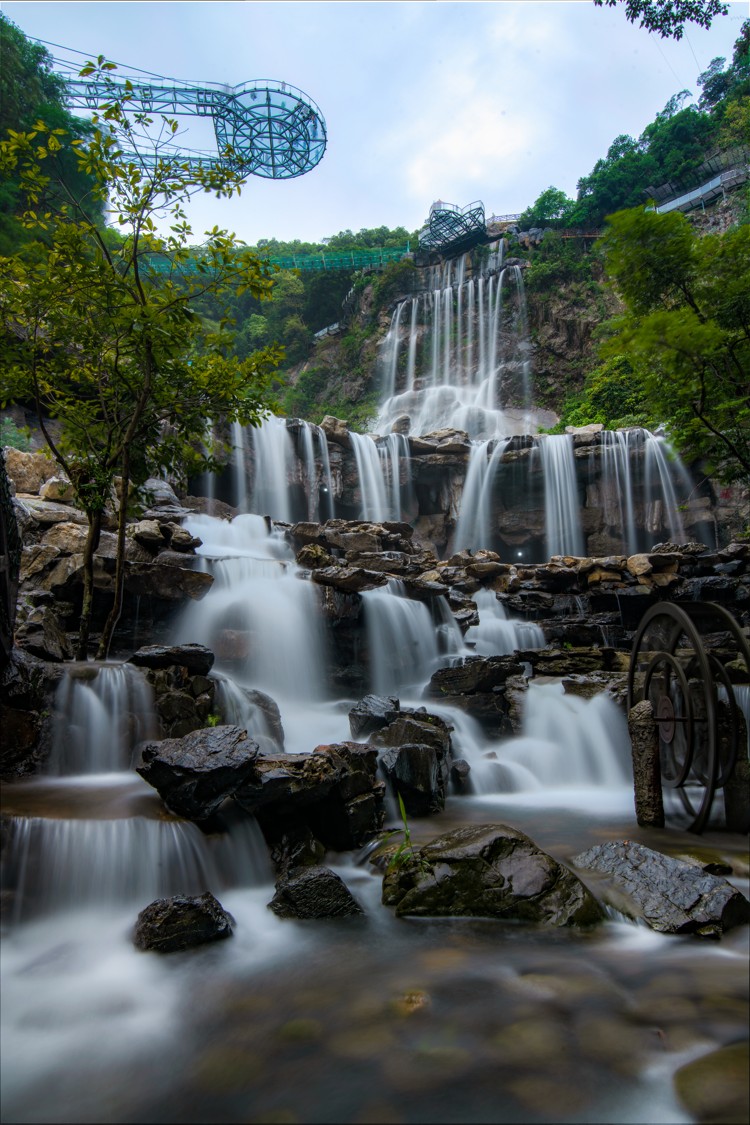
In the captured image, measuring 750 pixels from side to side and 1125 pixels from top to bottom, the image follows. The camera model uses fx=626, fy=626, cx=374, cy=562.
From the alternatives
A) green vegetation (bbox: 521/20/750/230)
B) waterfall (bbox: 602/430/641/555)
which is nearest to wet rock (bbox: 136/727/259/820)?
waterfall (bbox: 602/430/641/555)

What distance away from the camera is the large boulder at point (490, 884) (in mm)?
4309

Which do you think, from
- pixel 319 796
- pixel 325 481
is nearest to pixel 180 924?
pixel 319 796

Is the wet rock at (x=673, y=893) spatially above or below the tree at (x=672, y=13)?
below

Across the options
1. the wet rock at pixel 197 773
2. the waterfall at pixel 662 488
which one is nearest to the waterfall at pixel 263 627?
the wet rock at pixel 197 773

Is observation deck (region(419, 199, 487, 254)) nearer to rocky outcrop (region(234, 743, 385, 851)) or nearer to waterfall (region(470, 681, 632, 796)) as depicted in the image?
waterfall (region(470, 681, 632, 796))

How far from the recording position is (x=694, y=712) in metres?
7.34

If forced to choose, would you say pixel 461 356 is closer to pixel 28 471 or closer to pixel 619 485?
pixel 619 485

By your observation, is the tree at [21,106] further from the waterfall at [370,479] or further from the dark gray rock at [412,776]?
the dark gray rock at [412,776]

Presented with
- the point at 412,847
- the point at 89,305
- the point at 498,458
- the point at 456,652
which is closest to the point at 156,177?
the point at 89,305

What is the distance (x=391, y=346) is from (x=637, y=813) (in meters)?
Result: 38.5

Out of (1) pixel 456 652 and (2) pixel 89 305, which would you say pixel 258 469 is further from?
(2) pixel 89 305

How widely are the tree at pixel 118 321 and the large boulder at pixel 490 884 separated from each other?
5375 millimetres

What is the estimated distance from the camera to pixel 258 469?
79.3 feet

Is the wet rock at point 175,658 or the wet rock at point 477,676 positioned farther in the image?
the wet rock at point 477,676
